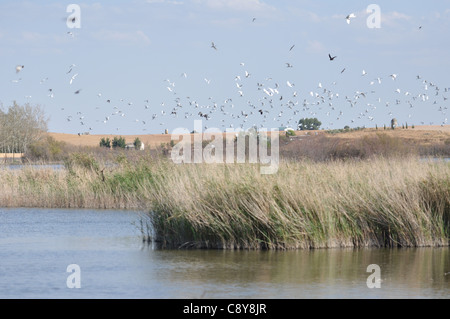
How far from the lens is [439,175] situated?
1733cm

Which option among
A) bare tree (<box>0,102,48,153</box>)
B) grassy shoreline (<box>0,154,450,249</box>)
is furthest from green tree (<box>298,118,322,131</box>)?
grassy shoreline (<box>0,154,450,249</box>)

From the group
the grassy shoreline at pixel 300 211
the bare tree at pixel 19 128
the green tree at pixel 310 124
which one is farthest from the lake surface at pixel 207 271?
the green tree at pixel 310 124

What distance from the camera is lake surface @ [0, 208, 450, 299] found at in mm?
12367

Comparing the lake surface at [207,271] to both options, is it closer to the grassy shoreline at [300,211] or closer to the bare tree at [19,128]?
the grassy shoreline at [300,211]

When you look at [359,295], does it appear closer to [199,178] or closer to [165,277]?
[165,277]

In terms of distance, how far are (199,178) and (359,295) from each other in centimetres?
668

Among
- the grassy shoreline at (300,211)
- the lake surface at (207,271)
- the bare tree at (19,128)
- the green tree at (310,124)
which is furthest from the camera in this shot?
the green tree at (310,124)

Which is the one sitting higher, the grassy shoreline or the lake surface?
the grassy shoreline

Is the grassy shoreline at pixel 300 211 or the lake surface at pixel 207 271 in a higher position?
the grassy shoreline at pixel 300 211

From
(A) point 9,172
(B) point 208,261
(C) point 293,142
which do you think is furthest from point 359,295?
(C) point 293,142

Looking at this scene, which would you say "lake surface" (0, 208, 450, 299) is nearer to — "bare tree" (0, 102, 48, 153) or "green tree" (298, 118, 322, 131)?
"bare tree" (0, 102, 48, 153)

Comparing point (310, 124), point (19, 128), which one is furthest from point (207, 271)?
point (310, 124)

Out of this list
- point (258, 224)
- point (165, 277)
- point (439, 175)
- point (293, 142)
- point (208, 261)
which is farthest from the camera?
point (293, 142)

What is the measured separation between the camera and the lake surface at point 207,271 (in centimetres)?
1237
